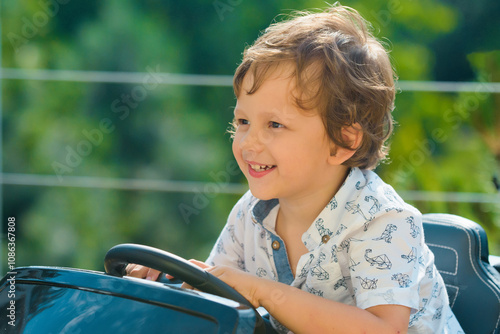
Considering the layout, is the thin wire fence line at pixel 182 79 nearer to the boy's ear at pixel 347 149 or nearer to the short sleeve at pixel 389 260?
the boy's ear at pixel 347 149

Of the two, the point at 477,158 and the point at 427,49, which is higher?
the point at 427,49

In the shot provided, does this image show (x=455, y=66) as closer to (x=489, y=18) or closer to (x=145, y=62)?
(x=489, y=18)

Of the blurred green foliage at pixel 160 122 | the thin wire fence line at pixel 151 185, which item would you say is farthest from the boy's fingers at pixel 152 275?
the blurred green foliage at pixel 160 122

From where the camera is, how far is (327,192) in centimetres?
142

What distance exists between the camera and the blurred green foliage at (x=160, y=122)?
3.64 m

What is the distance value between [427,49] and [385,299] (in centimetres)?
314

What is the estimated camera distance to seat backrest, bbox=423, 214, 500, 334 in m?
1.42

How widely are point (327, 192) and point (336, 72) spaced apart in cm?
27

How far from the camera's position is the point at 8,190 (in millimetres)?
3967

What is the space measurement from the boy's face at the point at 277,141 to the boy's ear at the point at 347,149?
1 centimetres

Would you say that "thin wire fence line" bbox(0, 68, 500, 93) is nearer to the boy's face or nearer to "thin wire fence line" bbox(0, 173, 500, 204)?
"thin wire fence line" bbox(0, 173, 500, 204)

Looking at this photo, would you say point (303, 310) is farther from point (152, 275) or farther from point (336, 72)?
point (336, 72)

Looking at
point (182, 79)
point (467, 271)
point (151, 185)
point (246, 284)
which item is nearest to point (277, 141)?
point (246, 284)

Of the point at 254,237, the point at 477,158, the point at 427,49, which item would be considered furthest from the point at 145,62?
the point at 254,237
